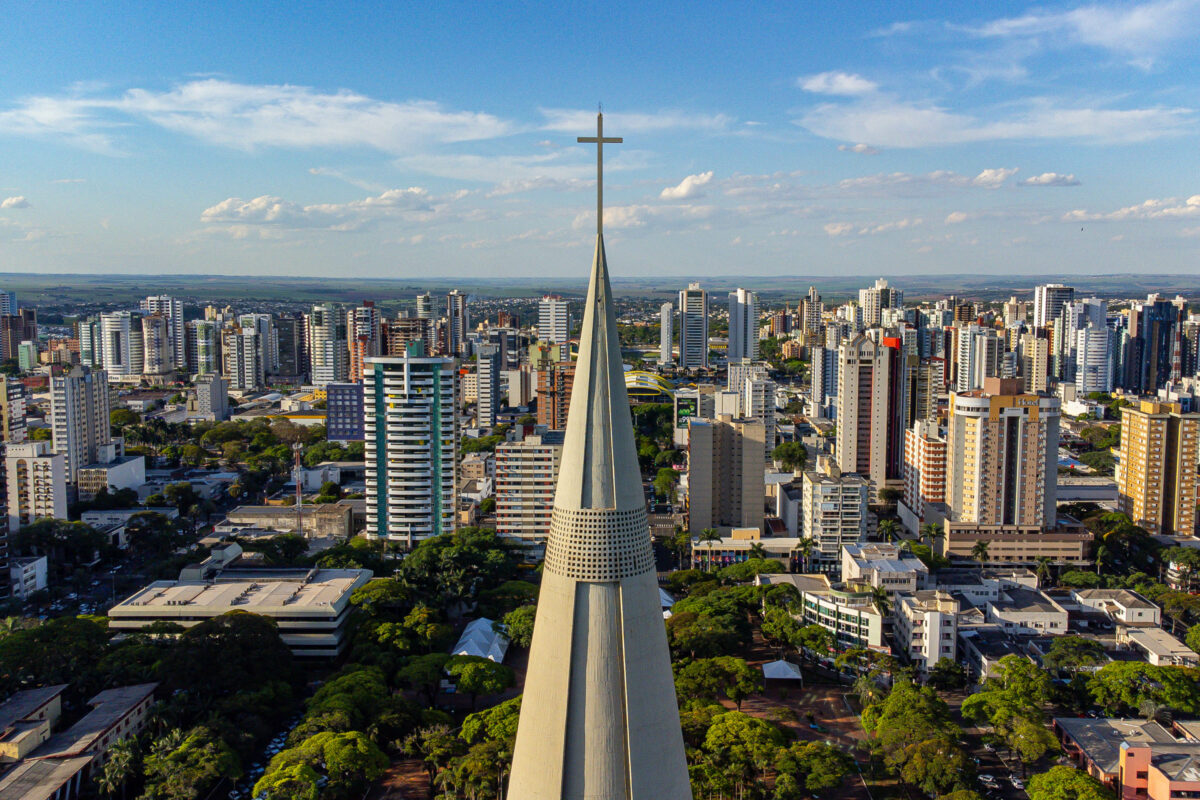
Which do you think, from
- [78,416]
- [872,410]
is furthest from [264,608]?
[872,410]

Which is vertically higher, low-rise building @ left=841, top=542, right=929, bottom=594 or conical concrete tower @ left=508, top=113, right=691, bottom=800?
conical concrete tower @ left=508, top=113, right=691, bottom=800

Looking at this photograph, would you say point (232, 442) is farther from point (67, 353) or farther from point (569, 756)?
point (569, 756)

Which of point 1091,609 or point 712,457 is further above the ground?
point 712,457

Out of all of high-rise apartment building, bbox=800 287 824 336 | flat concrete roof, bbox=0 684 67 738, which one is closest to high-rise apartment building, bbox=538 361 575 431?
flat concrete roof, bbox=0 684 67 738

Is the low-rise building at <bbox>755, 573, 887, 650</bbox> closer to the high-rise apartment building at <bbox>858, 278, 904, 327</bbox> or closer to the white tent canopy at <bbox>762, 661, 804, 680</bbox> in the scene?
the white tent canopy at <bbox>762, 661, 804, 680</bbox>

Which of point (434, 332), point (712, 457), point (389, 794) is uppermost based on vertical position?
point (434, 332)

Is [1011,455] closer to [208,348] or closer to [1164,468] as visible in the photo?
[1164,468]

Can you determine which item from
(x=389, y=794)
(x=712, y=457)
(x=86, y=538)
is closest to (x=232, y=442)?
(x=86, y=538)
